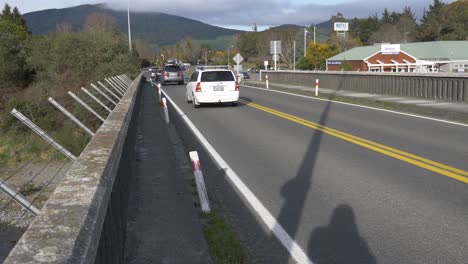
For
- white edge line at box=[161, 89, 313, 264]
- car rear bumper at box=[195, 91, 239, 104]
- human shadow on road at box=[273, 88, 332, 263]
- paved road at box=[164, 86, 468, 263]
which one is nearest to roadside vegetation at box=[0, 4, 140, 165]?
car rear bumper at box=[195, 91, 239, 104]

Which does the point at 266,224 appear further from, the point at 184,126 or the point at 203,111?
the point at 203,111

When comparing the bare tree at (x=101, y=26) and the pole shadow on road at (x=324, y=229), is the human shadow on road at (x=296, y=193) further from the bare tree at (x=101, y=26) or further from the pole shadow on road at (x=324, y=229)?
the bare tree at (x=101, y=26)

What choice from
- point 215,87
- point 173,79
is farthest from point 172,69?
point 215,87

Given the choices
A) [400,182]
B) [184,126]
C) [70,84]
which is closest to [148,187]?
[400,182]

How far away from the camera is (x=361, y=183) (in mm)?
7898

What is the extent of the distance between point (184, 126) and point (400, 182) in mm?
8838

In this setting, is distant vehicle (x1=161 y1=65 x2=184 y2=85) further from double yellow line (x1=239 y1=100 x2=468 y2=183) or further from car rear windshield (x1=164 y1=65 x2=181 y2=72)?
double yellow line (x1=239 y1=100 x2=468 y2=183)

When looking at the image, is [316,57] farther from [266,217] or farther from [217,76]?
[266,217]

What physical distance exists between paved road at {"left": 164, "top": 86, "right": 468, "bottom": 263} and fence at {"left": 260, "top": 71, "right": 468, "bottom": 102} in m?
5.52

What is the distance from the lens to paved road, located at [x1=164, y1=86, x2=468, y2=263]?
5.36 metres

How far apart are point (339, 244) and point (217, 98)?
16.8 m

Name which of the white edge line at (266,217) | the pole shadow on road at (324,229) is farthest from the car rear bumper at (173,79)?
the pole shadow on road at (324,229)

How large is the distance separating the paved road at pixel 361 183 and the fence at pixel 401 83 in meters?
5.52

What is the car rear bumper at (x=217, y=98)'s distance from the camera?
71.1ft
